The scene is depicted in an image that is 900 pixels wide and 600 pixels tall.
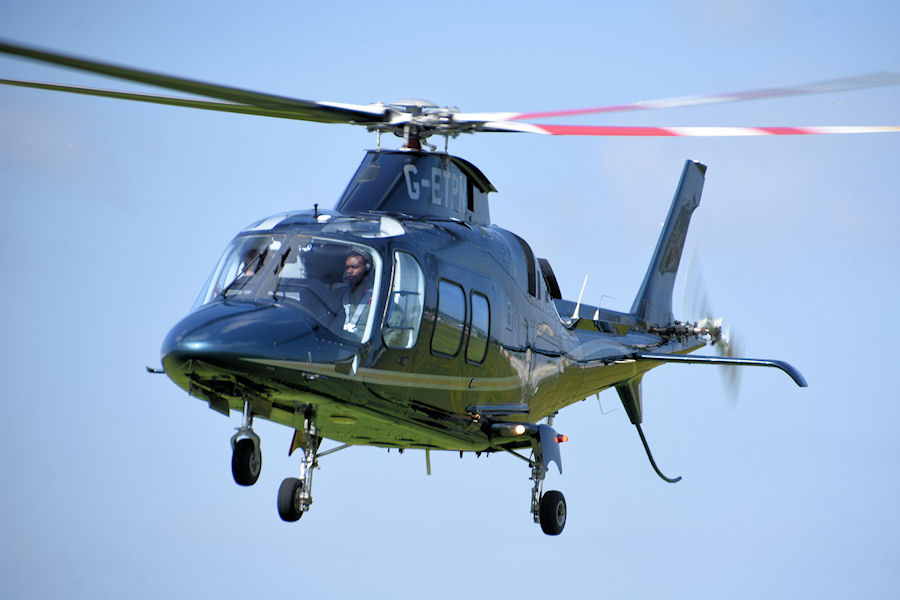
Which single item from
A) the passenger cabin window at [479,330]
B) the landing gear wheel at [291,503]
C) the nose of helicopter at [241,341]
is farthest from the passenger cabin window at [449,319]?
the landing gear wheel at [291,503]

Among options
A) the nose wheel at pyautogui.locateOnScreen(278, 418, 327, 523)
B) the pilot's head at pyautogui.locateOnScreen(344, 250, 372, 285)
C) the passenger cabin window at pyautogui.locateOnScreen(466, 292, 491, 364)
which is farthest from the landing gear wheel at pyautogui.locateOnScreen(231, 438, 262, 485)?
the passenger cabin window at pyautogui.locateOnScreen(466, 292, 491, 364)

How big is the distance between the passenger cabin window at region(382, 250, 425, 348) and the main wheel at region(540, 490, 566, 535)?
334 centimetres

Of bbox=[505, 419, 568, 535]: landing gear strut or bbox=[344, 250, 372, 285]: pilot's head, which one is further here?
bbox=[505, 419, 568, 535]: landing gear strut

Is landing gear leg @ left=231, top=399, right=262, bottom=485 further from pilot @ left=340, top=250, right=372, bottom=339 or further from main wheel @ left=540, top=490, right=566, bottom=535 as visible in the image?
main wheel @ left=540, top=490, right=566, bottom=535

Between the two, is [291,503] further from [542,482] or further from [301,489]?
[542,482]

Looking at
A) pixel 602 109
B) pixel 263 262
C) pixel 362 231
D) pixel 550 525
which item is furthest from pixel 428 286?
pixel 550 525

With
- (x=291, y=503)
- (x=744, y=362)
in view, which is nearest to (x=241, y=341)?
(x=291, y=503)

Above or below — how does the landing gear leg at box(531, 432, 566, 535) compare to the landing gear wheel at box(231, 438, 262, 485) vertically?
above

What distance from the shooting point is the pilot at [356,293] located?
39.6 feet

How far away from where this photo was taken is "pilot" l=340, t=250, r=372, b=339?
12070mm

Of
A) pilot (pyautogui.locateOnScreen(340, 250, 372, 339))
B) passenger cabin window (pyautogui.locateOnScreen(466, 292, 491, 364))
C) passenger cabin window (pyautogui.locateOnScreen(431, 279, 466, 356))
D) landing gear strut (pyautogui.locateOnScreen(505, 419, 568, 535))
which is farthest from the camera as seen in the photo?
landing gear strut (pyautogui.locateOnScreen(505, 419, 568, 535))

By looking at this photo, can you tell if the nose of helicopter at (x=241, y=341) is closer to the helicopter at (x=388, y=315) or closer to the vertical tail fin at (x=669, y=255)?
the helicopter at (x=388, y=315)

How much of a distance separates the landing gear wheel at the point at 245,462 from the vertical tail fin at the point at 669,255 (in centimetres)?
1025

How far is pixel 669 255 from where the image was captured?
22.6m
